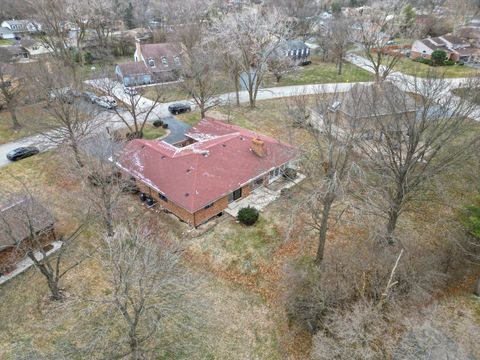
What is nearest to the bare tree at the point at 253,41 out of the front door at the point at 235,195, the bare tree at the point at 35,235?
the front door at the point at 235,195

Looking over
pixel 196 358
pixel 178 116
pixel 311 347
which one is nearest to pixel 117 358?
pixel 196 358

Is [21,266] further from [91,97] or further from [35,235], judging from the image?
[91,97]

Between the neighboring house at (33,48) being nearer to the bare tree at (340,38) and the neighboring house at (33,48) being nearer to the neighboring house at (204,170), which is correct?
the neighboring house at (204,170)

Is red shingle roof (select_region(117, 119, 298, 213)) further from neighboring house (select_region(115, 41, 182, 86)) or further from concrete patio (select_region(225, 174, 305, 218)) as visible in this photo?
neighboring house (select_region(115, 41, 182, 86))

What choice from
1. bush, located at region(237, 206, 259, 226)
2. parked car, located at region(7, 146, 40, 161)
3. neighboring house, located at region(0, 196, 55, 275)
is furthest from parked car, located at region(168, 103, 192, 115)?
neighboring house, located at region(0, 196, 55, 275)

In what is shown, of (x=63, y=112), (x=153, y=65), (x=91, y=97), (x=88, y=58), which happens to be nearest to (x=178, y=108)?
(x=91, y=97)
